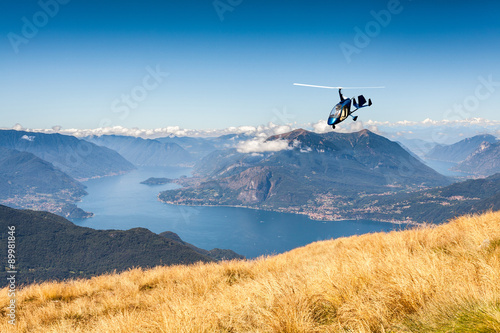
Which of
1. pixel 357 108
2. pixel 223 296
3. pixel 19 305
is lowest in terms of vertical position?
pixel 19 305

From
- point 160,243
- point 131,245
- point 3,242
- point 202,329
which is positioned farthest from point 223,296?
point 3,242

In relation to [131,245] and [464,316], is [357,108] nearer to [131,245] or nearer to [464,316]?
[464,316]

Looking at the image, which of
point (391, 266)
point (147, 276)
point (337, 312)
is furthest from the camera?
point (147, 276)

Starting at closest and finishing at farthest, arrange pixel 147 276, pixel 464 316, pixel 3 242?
pixel 464 316 < pixel 147 276 < pixel 3 242

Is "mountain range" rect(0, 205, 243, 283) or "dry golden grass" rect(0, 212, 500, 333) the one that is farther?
"mountain range" rect(0, 205, 243, 283)

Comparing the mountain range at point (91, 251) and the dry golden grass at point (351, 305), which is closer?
the dry golden grass at point (351, 305)

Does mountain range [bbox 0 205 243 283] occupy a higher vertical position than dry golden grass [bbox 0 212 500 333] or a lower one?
lower

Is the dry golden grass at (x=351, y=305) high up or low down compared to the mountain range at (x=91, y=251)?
up

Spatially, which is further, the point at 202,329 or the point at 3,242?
the point at 3,242

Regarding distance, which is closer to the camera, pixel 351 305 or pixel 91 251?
pixel 351 305

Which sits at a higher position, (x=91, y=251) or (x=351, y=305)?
(x=351, y=305)

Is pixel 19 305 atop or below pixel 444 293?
below
